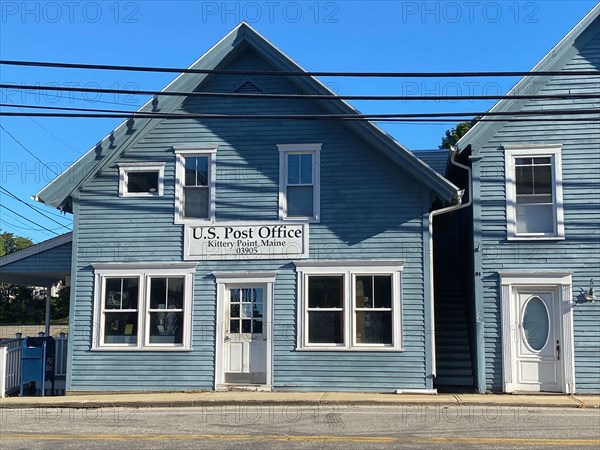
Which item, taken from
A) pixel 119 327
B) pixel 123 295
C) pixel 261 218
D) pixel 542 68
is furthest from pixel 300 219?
pixel 542 68

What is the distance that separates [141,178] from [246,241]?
9.54 feet

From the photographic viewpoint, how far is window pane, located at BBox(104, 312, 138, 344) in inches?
635

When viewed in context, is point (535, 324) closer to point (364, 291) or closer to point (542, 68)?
point (364, 291)

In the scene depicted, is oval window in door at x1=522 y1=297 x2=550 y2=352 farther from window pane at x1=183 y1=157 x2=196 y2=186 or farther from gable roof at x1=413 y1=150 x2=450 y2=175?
window pane at x1=183 y1=157 x2=196 y2=186

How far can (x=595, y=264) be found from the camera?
15109 mm

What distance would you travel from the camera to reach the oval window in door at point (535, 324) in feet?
50.0

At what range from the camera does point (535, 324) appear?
50.2 ft

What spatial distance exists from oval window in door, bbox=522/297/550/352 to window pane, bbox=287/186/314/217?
5.20 meters

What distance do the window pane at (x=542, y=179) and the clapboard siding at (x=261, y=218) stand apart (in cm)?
244

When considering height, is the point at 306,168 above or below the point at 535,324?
above

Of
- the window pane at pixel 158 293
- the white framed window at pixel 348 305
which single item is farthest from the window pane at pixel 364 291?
the window pane at pixel 158 293

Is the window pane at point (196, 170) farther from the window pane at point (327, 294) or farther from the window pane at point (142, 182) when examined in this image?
the window pane at point (327, 294)

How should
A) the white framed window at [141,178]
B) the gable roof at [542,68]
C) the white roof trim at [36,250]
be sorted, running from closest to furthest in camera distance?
the gable roof at [542,68], the white framed window at [141,178], the white roof trim at [36,250]

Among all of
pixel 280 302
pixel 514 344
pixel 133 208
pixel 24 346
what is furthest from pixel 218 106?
pixel 514 344
